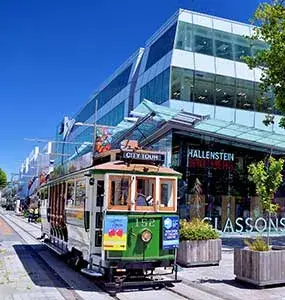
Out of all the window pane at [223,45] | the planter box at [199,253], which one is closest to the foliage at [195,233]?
the planter box at [199,253]

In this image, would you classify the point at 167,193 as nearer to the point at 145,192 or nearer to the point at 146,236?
the point at 145,192

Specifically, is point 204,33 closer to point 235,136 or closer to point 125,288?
point 235,136

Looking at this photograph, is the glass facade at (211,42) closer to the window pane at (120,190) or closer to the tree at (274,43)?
the tree at (274,43)

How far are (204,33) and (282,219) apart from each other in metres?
12.3

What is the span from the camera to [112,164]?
11.2 meters

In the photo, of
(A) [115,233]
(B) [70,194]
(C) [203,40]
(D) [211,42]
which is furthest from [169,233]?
(D) [211,42]

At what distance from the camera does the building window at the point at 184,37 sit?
1123 inches

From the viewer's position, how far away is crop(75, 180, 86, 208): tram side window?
12.0 metres

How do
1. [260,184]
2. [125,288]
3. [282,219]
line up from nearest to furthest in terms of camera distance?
[125,288] < [260,184] < [282,219]

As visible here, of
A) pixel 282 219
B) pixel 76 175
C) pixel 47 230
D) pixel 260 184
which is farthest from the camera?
pixel 282 219

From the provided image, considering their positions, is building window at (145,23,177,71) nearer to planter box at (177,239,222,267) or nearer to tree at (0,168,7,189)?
planter box at (177,239,222,267)

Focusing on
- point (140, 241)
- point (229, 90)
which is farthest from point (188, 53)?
point (140, 241)

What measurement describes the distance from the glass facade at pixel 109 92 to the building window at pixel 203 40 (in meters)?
9.93

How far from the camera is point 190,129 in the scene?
25.0m
